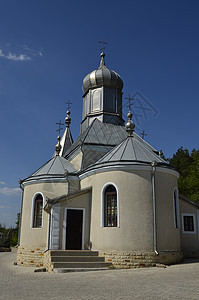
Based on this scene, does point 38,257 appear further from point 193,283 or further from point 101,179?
point 193,283

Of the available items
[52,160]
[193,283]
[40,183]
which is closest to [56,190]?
[40,183]

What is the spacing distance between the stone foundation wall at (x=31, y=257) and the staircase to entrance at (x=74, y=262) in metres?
2.86

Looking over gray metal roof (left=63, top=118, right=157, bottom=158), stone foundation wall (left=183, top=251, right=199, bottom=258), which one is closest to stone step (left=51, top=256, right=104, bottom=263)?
Answer: stone foundation wall (left=183, top=251, right=199, bottom=258)

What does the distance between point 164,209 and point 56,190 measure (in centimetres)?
580

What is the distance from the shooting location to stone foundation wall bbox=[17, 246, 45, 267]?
14.5m

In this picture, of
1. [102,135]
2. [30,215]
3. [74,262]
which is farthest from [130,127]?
[74,262]

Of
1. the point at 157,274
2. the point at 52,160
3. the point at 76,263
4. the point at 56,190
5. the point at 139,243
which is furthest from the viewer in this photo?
the point at 52,160

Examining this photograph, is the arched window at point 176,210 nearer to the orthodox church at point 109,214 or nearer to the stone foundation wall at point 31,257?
the orthodox church at point 109,214

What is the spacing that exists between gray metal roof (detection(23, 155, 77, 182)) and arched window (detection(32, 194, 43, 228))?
3.54 ft

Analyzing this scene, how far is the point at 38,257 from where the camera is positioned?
14570mm

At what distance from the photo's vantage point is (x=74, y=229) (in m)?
14.1

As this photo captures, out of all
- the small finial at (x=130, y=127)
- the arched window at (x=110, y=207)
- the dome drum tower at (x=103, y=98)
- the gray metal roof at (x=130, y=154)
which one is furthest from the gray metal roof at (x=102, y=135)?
the arched window at (x=110, y=207)

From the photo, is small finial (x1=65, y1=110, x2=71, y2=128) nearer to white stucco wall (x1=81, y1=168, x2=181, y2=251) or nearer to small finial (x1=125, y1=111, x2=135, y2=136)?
small finial (x1=125, y1=111, x2=135, y2=136)

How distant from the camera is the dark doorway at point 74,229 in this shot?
547 inches
